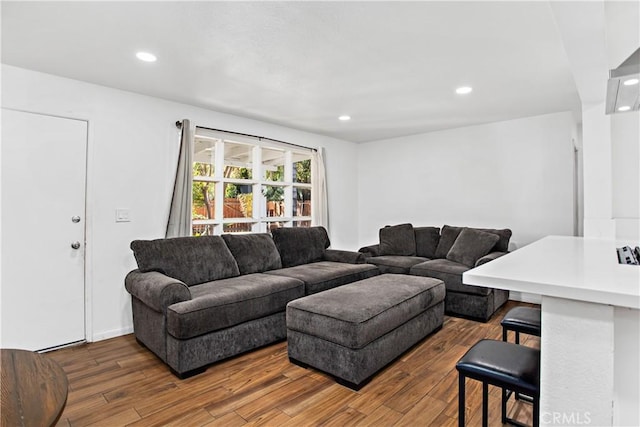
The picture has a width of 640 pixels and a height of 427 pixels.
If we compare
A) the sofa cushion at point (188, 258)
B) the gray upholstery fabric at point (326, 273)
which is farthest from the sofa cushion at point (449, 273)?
the sofa cushion at point (188, 258)

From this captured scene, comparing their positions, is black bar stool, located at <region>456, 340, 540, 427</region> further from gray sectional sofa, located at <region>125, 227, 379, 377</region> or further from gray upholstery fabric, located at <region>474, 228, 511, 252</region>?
gray upholstery fabric, located at <region>474, 228, 511, 252</region>

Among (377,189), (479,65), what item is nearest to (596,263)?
(479,65)

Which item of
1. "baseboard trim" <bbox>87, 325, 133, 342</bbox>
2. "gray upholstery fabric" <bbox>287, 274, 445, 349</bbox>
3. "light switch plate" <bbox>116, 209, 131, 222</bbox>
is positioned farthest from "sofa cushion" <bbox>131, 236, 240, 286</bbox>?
"gray upholstery fabric" <bbox>287, 274, 445, 349</bbox>

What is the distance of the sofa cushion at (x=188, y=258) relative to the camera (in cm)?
294

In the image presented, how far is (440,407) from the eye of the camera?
1.97 metres

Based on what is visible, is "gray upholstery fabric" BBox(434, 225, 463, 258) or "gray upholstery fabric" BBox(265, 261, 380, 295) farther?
"gray upholstery fabric" BBox(434, 225, 463, 258)

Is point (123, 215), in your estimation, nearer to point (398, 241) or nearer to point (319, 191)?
point (319, 191)

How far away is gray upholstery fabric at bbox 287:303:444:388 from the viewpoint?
218cm

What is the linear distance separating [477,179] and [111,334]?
4.83 metres

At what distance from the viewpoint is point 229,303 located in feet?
8.44

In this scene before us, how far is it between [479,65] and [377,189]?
3241 mm

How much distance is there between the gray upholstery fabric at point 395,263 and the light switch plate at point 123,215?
2.89 m

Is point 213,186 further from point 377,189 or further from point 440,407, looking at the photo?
point 440,407

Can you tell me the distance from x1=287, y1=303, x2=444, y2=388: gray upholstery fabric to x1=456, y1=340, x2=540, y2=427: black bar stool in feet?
2.86
